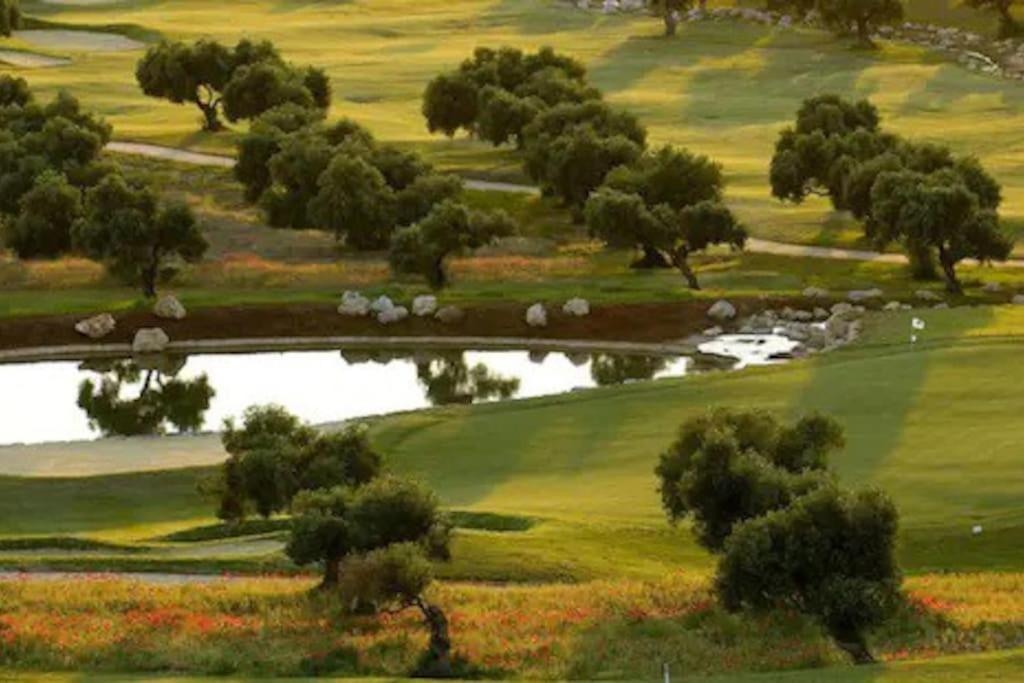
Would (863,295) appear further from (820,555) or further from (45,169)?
(820,555)

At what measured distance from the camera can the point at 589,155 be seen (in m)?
119

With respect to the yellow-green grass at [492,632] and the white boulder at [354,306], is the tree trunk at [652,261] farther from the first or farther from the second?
the yellow-green grass at [492,632]

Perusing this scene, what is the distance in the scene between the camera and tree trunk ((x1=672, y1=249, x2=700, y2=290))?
4203 inches

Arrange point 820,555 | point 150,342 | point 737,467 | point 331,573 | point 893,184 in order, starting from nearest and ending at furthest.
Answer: point 820,555
point 331,573
point 737,467
point 150,342
point 893,184

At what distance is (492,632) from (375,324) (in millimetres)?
53565

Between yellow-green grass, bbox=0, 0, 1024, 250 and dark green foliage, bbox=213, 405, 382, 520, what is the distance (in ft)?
184

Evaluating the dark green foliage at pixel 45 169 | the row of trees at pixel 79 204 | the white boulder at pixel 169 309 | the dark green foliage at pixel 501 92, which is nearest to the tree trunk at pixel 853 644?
the white boulder at pixel 169 309

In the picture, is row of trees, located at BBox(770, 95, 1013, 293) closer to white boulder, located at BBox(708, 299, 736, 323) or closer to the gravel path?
the gravel path

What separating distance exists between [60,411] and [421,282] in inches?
880

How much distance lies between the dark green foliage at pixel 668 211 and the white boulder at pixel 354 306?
10.8 metres

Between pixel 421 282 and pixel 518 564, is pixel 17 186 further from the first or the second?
pixel 518 564

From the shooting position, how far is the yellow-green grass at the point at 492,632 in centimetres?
4822

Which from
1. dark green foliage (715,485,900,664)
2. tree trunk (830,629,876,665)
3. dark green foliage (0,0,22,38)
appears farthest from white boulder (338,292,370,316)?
dark green foliage (0,0,22,38)

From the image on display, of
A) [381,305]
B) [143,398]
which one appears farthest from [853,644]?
[381,305]
